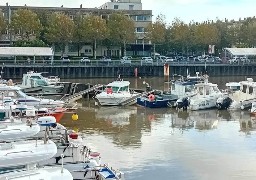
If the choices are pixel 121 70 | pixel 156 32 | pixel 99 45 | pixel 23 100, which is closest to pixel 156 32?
pixel 156 32

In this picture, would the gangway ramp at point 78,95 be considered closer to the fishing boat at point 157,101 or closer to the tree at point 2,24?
the fishing boat at point 157,101

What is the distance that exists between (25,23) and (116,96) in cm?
3868

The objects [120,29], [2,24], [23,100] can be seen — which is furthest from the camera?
[120,29]

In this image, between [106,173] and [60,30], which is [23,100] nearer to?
[106,173]

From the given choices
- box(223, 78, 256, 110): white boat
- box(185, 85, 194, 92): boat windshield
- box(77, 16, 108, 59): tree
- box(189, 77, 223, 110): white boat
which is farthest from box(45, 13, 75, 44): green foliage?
box(223, 78, 256, 110): white boat

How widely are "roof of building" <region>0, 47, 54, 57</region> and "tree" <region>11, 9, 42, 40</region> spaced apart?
7.58m

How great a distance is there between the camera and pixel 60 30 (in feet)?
250

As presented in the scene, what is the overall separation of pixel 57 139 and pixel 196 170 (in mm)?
5540

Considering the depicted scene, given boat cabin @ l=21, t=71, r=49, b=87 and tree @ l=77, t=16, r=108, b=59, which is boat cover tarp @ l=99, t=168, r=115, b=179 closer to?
boat cabin @ l=21, t=71, r=49, b=87

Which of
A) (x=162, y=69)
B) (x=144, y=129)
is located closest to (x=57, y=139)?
(x=144, y=129)

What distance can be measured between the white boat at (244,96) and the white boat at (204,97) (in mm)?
1189

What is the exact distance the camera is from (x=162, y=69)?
6975cm

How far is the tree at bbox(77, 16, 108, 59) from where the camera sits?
253 ft

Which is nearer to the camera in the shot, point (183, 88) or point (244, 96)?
point (244, 96)
